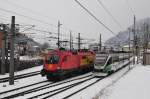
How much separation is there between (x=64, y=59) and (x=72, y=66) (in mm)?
2849

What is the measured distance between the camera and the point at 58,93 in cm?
2064

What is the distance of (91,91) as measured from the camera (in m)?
22.0

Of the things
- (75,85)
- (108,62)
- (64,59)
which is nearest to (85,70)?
(108,62)

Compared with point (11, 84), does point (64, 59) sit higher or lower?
higher

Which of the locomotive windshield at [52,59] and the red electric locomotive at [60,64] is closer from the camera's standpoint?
the red electric locomotive at [60,64]

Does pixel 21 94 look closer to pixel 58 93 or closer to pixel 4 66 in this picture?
pixel 58 93

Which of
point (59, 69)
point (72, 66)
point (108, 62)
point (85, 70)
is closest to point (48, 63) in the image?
point (59, 69)

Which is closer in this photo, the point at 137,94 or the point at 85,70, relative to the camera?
the point at 137,94

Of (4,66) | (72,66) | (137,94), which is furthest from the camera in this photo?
(4,66)

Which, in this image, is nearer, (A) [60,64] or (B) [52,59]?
(A) [60,64]

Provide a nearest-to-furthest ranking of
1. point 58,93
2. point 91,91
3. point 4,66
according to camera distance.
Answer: point 58,93, point 91,91, point 4,66

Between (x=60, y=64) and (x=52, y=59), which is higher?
(x=52, y=59)

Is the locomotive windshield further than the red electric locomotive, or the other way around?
the locomotive windshield

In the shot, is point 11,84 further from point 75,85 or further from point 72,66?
point 72,66
